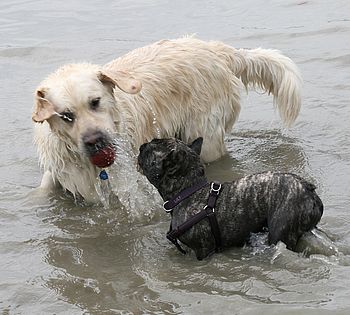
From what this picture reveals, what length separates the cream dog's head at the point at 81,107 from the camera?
18.2 ft

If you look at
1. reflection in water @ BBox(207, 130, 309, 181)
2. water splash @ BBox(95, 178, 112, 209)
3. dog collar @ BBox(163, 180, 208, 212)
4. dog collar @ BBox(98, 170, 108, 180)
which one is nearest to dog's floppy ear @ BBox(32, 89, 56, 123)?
dog collar @ BBox(98, 170, 108, 180)

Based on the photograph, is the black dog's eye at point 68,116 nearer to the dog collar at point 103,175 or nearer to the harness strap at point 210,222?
the dog collar at point 103,175

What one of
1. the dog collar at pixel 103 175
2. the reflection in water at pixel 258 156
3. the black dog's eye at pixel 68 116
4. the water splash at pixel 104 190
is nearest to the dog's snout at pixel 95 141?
the black dog's eye at pixel 68 116

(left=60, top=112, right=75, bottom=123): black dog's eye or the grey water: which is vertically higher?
(left=60, top=112, right=75, bottom=123): black dog's eye

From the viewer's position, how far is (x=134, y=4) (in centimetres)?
1355

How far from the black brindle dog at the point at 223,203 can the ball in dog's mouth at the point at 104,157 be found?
1.85 ft

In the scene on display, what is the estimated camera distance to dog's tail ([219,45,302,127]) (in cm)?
730

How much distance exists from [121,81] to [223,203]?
153cm

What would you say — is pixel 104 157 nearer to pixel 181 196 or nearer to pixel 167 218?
pixel 167 218

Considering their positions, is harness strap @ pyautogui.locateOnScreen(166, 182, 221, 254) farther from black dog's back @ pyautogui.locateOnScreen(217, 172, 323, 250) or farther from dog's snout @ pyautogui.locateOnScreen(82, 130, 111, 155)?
dog's snout @ pyautogui.locateOnScreen(82, 130, 111, 155)

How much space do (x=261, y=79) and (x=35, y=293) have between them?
3.79 m

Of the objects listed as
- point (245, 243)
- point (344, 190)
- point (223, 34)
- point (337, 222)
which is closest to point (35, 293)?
point (245, 243)

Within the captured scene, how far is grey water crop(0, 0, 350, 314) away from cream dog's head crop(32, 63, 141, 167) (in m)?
0.62

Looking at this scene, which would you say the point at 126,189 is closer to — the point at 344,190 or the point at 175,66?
the point at 175,66
